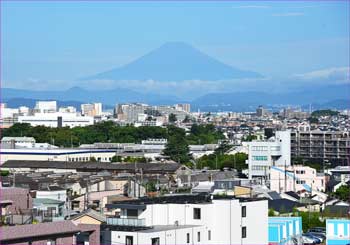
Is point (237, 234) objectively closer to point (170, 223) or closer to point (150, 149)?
point (170, 223)

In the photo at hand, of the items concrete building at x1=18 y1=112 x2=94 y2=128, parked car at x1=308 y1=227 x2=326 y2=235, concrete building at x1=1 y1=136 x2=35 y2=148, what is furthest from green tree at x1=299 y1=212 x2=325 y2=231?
concrete building at x1=18 y1=112 x2=94 y2=128

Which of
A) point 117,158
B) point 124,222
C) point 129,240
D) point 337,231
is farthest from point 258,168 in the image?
point 129,240

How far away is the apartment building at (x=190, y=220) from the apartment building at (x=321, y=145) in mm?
22513

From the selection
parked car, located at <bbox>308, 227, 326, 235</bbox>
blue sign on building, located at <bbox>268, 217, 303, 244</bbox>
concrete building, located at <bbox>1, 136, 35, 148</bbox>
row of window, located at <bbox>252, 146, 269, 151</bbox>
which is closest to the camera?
blue sign on building, located at <bbox>268, 217, 303, 244</bbox>

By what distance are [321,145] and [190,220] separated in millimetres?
24316

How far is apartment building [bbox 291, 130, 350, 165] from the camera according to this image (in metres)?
31.0

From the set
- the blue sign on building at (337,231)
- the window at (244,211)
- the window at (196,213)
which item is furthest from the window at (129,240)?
the blue sign on building at (337,231)

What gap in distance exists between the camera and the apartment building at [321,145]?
31.0 meters

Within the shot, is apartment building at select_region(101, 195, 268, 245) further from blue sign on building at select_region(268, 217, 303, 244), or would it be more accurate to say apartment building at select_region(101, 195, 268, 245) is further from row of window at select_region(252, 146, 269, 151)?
row of window at select_region(252, 146, 269, 151)

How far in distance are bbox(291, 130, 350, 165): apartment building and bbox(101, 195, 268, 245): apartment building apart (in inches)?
886

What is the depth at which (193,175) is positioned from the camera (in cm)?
2114

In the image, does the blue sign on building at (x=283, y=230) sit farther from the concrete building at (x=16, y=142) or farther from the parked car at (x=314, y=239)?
the concrete building at (x=16, y=142)

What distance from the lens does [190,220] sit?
26.1ft

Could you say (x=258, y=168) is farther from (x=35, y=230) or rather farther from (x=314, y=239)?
(x=35, y=230)
